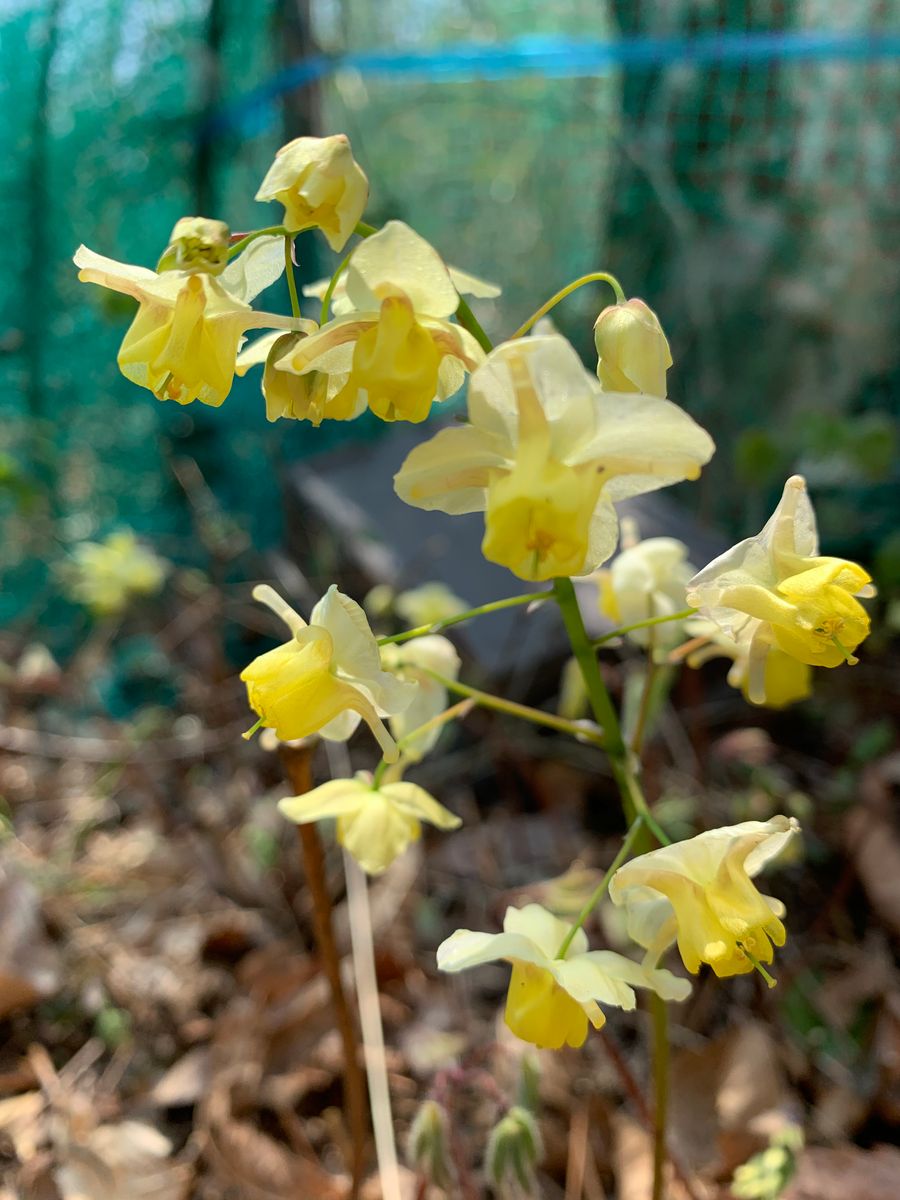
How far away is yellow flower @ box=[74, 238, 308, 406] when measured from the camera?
74 centimetres

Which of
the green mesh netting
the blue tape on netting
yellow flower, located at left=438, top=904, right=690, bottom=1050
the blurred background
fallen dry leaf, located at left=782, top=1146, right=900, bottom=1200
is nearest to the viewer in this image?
yellow flower, located at left=438, top=904, right=690, bottom=1050

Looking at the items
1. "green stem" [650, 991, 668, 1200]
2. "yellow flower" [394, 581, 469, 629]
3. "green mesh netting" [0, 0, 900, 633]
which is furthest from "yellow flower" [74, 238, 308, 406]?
"green mesh netting" [0, 0, 900, 633]

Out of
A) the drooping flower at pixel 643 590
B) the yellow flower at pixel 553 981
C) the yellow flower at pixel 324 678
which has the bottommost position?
the yellow flower at pixel 553 981

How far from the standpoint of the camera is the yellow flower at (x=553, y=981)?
2.50ft

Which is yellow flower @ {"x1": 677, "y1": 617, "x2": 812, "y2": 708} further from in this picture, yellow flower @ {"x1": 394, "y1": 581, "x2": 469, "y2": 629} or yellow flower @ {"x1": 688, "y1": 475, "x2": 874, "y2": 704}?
yellow flower @ {"x1": 394, "y1": 581, "x2": 469, "y2": 629}

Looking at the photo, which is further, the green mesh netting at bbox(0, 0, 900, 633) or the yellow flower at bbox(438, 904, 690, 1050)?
the green mesh netting at bbox(0, 0, 900, 633)

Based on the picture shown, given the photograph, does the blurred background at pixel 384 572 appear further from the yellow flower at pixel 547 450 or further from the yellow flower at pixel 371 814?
the yellow flower at pixel 547 450

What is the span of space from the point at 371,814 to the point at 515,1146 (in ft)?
1.30

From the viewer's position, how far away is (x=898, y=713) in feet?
7.16

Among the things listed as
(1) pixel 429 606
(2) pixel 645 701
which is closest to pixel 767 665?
(2) pixel 645 701

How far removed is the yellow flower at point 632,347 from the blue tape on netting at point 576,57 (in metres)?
2.00

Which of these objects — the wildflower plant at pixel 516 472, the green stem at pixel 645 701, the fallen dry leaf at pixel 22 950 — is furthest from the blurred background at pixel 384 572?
the wildflower plant at pixel 516 472

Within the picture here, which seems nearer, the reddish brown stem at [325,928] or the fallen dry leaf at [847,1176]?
the reddish brown stem at [325,928]

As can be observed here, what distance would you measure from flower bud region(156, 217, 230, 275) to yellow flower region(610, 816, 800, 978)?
0.57m
